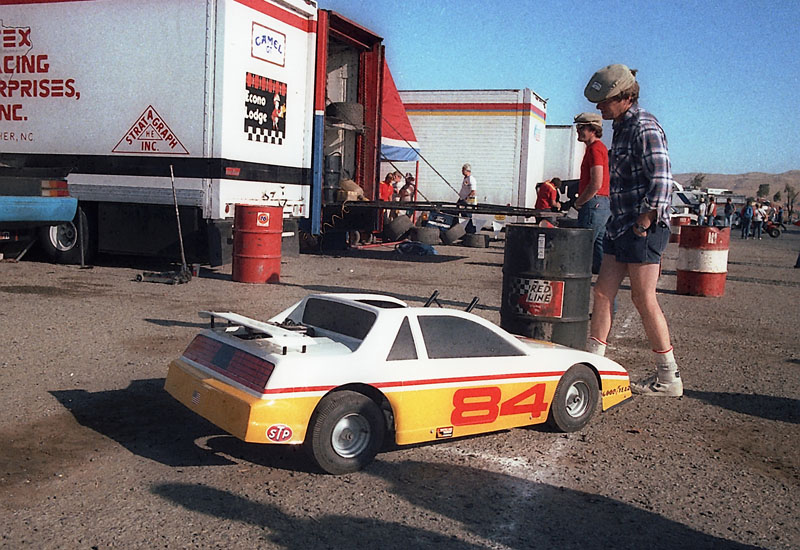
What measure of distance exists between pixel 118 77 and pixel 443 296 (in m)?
5.57

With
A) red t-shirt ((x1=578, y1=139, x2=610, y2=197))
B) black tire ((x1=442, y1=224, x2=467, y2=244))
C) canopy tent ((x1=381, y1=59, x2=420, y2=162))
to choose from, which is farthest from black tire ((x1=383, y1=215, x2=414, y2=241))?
red t-shirt ((x1=578, y1=139, x2=610, y2=197))

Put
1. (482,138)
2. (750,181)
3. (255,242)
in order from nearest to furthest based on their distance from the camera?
(255,242)
(482,138)
(750,181)

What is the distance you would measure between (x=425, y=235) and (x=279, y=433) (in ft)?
51.7

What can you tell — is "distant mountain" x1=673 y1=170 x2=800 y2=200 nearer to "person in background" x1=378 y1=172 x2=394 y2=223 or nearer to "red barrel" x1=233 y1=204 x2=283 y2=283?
"person in background" x1=378 y1=172 x2=394 y2=223

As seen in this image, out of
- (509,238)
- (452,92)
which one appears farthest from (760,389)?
(452,92)

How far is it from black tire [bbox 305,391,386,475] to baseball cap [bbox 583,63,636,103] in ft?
9.39

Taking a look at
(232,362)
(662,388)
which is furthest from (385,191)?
(232,362)

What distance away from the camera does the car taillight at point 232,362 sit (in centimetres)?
386

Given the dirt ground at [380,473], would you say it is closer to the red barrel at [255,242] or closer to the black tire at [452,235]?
the red barrel at [255,242]

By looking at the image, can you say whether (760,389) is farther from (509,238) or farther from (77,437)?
(77,437)

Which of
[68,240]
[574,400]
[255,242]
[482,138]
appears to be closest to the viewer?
[574,400]

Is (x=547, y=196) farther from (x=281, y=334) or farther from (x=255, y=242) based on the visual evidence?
(x=281, y=334)

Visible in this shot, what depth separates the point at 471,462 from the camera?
429 cm

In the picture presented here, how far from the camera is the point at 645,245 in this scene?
5.46 meters
